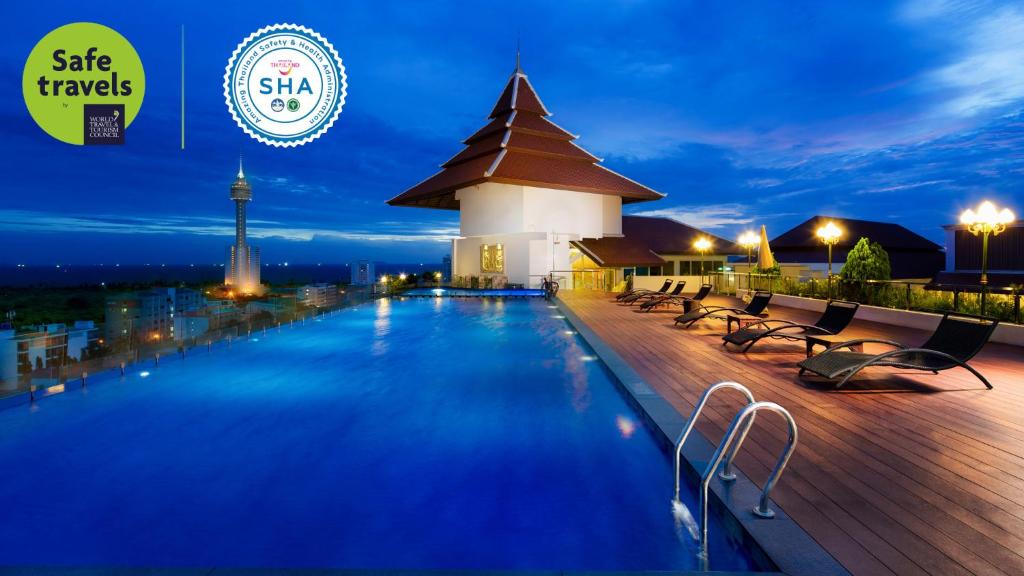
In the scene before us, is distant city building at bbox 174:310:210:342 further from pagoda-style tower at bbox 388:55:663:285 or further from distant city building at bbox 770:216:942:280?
distant city building at bbox 770:216:942:280

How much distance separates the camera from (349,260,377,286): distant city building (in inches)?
1027

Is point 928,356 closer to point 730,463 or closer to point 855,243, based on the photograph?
point 730,463

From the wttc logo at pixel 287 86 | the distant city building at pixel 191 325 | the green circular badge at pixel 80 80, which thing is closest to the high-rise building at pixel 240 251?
the distant city building at pixel 191 325

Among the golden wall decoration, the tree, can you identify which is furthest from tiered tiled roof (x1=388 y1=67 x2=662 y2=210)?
the tree

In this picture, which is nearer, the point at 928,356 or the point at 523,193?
the point at 928,356

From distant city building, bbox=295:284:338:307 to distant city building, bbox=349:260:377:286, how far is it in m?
7.02

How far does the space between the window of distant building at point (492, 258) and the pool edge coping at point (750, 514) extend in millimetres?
22137

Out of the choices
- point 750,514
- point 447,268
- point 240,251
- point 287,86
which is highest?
point 240,251

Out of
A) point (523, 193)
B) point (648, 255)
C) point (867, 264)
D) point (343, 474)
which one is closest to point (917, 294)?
point (867, 264)

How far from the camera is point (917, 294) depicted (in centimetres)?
1209

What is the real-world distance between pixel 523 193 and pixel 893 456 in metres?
23.7

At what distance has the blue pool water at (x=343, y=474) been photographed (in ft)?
11.6

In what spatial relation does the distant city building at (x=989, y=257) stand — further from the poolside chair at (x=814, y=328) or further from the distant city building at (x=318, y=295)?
the distant city building at (x=318, y=295)

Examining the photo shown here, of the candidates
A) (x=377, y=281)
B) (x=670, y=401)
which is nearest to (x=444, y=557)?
(x=670, y=401)
